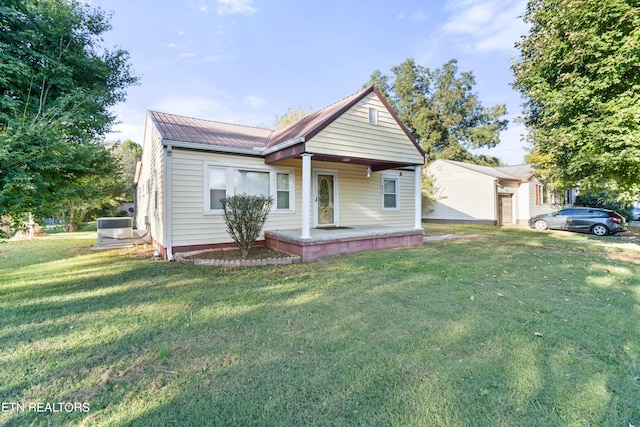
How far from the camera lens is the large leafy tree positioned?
4039mm

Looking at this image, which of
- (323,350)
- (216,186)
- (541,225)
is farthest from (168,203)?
(541,225)

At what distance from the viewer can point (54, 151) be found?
14.4ft

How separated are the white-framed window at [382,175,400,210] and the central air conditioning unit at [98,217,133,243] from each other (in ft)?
33.5

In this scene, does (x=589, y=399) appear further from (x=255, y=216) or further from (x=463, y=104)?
(x=463, y=104)

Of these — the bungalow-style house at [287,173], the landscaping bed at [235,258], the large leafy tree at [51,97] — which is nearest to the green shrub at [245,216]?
the landscaping bed at [235,258]

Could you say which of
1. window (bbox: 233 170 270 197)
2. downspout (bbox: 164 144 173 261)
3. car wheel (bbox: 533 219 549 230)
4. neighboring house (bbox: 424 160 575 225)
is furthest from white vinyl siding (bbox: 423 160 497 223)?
downspout (bbox: 164 144 173 261)

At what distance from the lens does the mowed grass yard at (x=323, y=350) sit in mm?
2002

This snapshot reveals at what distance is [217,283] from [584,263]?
8419 millimetres

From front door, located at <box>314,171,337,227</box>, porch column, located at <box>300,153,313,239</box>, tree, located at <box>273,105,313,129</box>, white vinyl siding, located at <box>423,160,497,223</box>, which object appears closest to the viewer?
porch column, located at <box>300,153,313,239</box>

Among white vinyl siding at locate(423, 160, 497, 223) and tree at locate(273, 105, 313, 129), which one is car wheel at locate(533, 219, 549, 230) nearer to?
white vinyl siding at locate(423, 160, 497, 223)

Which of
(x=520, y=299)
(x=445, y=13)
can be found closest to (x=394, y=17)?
(x=445, y=13)

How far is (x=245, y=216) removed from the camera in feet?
22.0

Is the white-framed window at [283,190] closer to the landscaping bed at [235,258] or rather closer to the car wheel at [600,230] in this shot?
the landscaping bed at [235,258]

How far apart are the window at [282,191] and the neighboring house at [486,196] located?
15.6 meters
